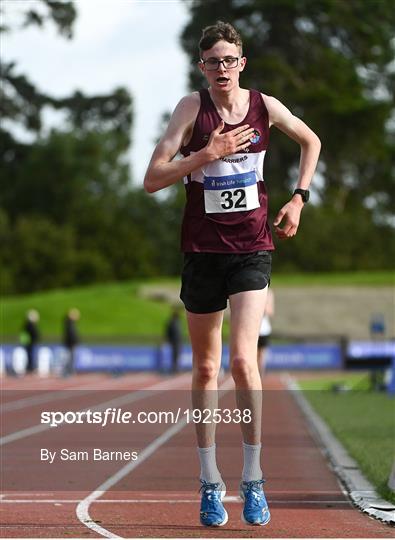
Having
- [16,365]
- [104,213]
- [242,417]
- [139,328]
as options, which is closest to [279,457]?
[242,417]

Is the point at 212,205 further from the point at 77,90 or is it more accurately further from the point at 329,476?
the point at 77,90

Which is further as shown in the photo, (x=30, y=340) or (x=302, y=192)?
(x=30, y=340)

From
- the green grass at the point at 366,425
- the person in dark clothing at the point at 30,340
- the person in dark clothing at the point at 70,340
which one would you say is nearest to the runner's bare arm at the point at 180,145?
the green grass at the point at 366,425

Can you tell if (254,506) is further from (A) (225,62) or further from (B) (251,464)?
(A) (225,62)

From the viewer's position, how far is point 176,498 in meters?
8.04

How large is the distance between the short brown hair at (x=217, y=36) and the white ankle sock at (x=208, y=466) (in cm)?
201

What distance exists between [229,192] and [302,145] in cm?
53

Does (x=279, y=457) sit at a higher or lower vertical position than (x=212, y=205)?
lower

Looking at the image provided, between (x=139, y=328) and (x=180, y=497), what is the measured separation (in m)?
47.9

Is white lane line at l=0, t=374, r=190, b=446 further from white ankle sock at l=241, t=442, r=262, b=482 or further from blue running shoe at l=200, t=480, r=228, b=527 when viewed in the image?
white ankle sock at l=241, t=442, r=262, b=482

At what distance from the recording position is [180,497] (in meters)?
8.09

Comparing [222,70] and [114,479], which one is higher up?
[222,70]

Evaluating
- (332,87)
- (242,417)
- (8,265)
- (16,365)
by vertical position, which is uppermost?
(242,417)

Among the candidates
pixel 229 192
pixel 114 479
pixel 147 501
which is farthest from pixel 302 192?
pixel 114 479
